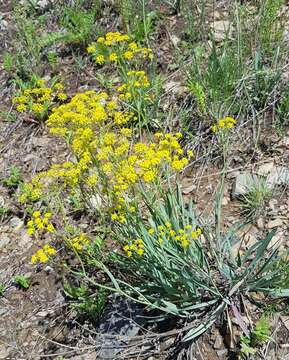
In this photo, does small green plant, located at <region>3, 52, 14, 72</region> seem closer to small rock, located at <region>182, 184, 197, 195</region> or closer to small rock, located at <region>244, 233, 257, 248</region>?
small rock, located at <region>182, 184, 197, 195</region>

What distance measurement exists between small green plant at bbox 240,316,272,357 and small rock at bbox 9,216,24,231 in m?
2.07

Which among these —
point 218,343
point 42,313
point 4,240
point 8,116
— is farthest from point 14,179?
point 218,343

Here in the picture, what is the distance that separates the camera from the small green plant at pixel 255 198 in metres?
3.21

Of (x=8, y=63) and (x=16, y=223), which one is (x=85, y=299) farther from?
(x=8, y=63)

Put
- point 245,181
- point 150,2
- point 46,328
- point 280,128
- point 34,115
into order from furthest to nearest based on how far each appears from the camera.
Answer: point 150,2, point 34,115, point 280,128, point 245,181, point 46,328

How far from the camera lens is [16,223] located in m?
3.93

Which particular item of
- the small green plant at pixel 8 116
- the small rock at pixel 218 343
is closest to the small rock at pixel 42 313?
the small rock at pixel 218 343

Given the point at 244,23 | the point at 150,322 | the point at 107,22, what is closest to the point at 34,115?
the point at 107,22

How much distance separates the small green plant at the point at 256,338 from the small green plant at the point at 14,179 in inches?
95.5

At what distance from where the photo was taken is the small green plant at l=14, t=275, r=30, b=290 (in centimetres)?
341

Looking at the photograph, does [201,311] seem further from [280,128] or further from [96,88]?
[96,88]

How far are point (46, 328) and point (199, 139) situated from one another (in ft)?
5.86

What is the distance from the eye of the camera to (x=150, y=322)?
9.33 feet

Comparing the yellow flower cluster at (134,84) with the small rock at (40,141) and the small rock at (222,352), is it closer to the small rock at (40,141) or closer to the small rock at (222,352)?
the small rock at (40,141)
